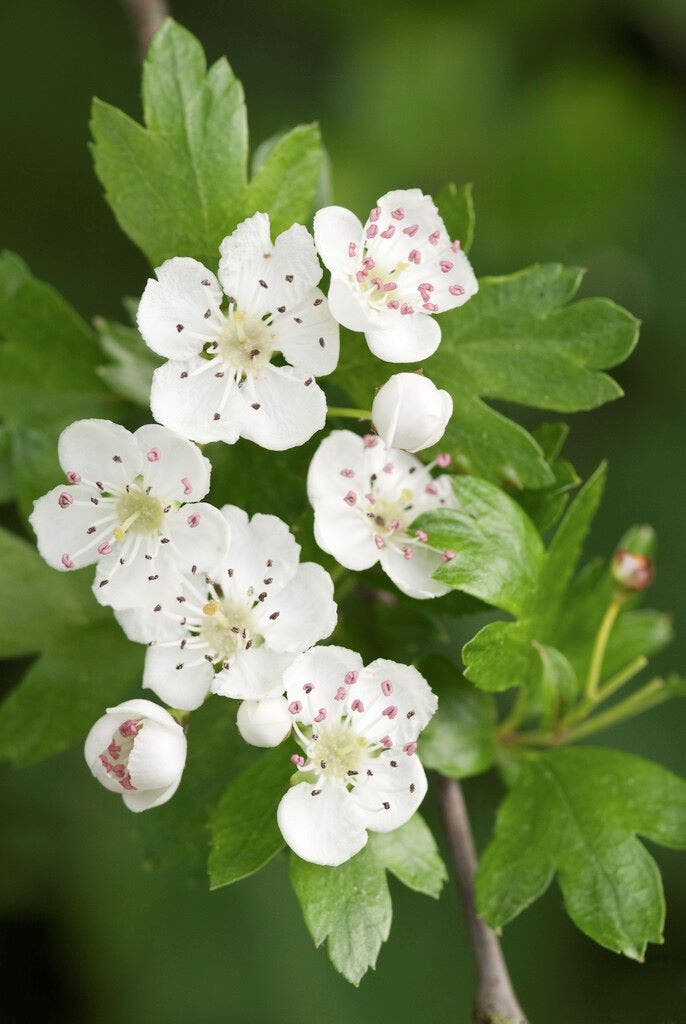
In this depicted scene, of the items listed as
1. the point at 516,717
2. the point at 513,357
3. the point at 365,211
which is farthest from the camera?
the point at 365,211

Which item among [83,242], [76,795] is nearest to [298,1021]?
[76,795]

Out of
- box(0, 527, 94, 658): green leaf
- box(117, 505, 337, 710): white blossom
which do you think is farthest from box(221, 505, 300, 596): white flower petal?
box(0, 527, 94, 658): green leaf

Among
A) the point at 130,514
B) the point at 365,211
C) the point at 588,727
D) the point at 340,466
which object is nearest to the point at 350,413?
the point at 340,466

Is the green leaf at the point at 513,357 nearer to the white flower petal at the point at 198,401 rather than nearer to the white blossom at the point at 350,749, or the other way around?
the white flower petal at the point at 198,401

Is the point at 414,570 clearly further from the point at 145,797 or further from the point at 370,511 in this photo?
the point at 145,797

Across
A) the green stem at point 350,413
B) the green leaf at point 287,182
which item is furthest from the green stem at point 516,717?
the green leaf at point 287,182

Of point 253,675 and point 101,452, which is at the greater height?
point 101,452
